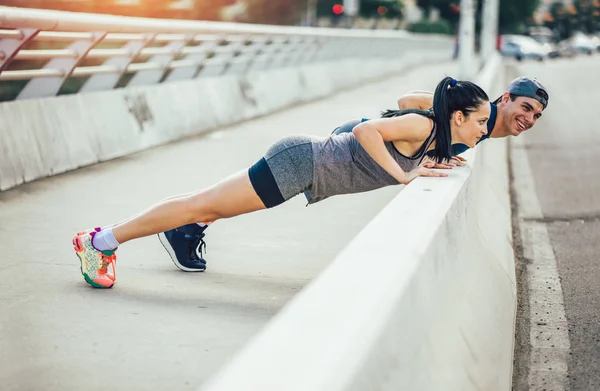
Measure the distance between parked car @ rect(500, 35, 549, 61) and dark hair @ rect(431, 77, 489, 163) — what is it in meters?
71.3

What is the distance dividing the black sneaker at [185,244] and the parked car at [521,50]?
234 feet

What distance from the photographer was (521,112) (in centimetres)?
578

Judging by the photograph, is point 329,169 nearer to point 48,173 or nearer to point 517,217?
point 517,217

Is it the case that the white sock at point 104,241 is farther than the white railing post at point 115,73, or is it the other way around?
the white railing post at point 115,73

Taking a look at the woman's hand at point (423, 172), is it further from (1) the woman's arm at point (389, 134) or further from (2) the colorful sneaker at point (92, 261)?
(2) the colorful sneaker at point (92, 261)

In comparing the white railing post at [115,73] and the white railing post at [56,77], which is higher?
the white railing post at [56,77]

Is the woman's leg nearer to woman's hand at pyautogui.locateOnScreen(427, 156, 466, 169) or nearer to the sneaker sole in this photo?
the sneaker sole

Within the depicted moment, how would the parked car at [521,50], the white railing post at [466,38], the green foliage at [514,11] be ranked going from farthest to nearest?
the green foliage at [514,11] < the parked car at [521,50] < the white railing post at [466,38]

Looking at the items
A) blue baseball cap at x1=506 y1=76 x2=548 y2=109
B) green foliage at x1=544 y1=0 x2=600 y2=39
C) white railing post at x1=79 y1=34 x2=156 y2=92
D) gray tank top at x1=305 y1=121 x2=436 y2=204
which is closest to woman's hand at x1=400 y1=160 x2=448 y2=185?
gray tank top at x1=305 y1=121 x2=436 y2=204

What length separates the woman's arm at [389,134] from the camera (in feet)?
16.6

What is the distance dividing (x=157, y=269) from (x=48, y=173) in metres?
3.81

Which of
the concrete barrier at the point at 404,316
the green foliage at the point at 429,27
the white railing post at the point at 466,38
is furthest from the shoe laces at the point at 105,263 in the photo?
the green foliage at the point at 429,27

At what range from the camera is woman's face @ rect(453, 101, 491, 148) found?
527 centimetres

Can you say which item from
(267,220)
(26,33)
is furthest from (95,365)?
(26,33)
